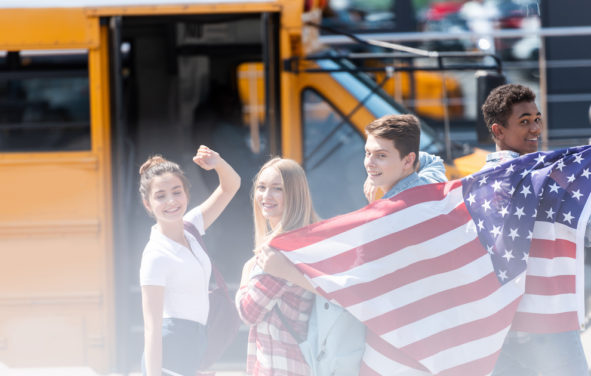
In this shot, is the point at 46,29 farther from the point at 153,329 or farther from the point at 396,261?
the point at 396,261

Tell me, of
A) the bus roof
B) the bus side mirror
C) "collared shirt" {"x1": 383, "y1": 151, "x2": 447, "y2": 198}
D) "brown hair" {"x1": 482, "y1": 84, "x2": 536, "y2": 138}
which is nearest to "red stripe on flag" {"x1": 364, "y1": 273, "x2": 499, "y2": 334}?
"collared shirt" {"x1": 383, "y1": 151, "x2": 447, "y2": 198}

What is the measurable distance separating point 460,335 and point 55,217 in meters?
2.81

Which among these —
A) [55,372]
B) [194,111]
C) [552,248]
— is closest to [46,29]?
[194,111]

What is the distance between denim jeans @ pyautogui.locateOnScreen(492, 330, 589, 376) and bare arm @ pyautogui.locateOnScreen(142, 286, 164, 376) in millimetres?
1210

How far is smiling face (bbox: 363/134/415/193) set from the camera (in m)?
2.73

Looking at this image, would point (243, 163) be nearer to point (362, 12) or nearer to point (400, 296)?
point (400, 296)

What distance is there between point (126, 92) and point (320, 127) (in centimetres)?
157

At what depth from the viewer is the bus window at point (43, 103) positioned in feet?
15.6

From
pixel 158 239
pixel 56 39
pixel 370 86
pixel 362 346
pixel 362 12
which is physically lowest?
pixel 362 346

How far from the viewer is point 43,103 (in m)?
4.82

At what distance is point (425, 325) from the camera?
2.71 meters

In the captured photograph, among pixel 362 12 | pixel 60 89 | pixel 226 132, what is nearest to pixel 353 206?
pixel 226 132

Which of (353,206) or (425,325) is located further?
(353,206)

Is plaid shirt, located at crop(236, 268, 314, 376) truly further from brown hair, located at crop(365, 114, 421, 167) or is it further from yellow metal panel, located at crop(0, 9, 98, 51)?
yellow metal panel, located at crop(0, 9, 98, 51)
